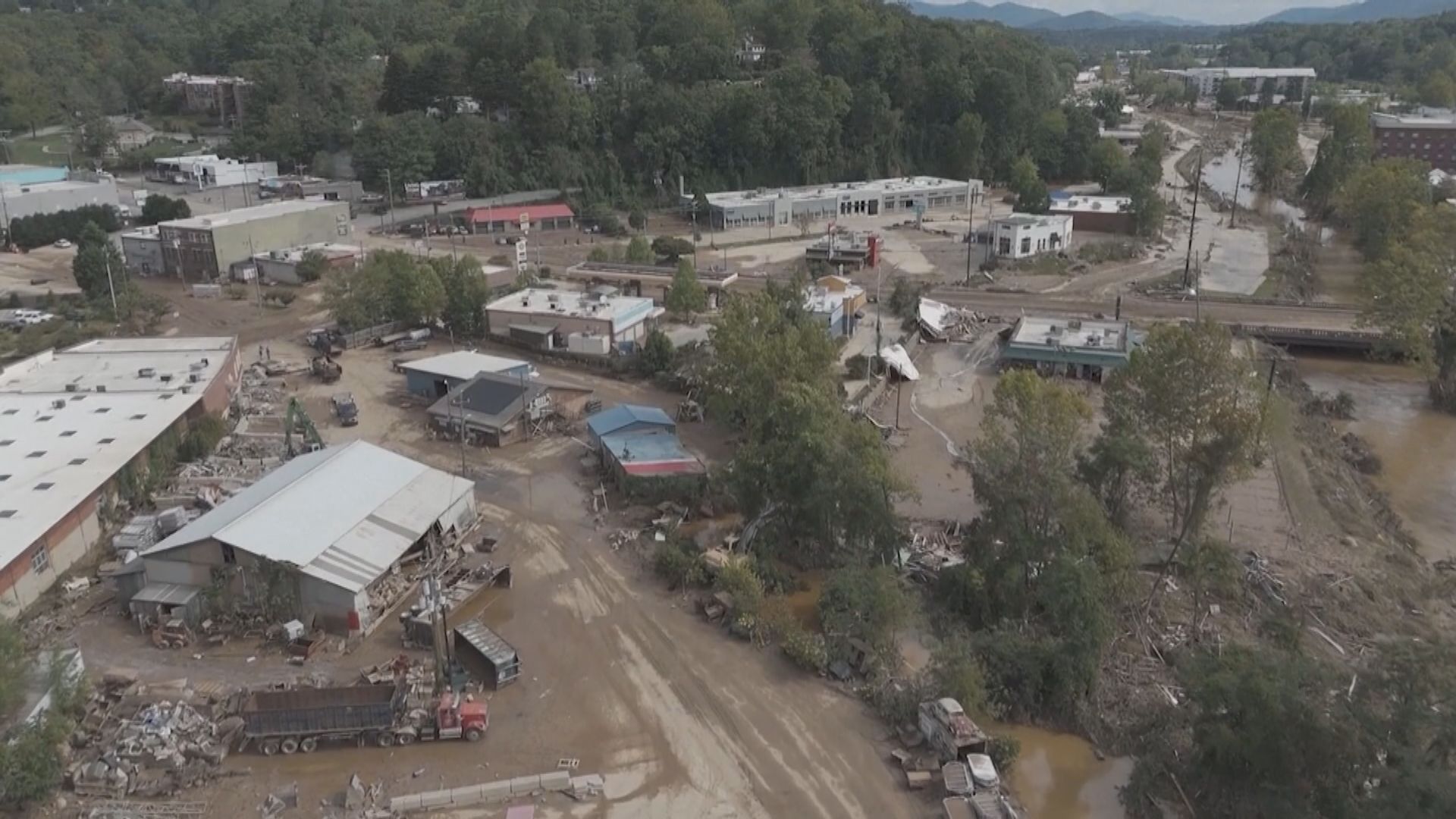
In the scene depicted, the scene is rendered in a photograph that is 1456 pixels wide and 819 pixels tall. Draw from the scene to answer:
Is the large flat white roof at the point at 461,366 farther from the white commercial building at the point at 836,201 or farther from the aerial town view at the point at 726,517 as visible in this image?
the white commercial building at the point at 836,201

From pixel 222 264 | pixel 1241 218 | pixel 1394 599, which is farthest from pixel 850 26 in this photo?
pixel 1394 599

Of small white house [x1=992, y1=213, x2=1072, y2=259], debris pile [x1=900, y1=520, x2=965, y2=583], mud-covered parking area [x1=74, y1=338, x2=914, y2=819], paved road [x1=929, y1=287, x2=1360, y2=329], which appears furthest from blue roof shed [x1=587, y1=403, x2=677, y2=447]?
small white house [x1=992, y1=213, x2=1072, y2=259]

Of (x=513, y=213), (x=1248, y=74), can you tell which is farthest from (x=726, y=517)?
(x=1248, y=74)

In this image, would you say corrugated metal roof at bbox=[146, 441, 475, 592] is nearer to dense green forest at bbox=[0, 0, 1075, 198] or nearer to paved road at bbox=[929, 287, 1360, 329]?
paved road at bbox=[929, 287, 1360, 329]

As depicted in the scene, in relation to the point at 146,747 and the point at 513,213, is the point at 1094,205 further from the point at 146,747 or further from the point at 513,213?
the point at 146,747

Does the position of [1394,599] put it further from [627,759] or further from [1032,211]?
[1032,211]
